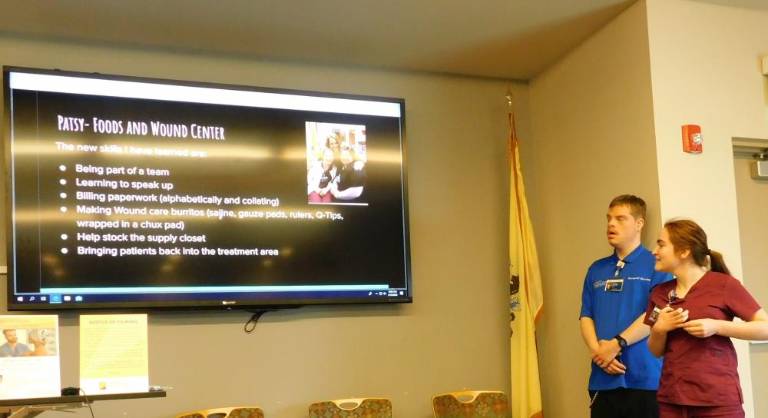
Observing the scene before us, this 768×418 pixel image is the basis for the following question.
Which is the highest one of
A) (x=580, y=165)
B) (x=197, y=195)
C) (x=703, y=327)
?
(x=580, y=165)

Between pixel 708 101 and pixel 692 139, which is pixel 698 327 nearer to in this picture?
pixel 692 139

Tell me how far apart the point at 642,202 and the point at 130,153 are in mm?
2631

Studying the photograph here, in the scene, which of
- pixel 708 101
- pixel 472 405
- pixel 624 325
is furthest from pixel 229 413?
pixel 708 101

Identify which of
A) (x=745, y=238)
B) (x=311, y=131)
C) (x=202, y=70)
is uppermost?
(x=202, y=70)

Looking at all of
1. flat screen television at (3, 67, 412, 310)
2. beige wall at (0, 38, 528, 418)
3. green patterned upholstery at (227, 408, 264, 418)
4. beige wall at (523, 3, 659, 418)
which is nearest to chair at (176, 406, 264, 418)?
green patterned upholstery at (227, 408, 264, 418)

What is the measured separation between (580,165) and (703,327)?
72.7 inches

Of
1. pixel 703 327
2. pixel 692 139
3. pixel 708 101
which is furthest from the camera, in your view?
pixel 708 101

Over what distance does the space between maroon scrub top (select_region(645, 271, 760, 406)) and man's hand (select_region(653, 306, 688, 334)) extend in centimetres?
7

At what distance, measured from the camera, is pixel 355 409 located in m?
3.92

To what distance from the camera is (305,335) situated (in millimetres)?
4121

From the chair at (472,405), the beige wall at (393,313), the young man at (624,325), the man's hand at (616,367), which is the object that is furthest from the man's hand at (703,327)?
the beige wall at (393,313)

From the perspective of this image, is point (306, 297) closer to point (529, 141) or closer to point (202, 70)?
point (202, 70)

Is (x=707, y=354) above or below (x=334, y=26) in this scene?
below

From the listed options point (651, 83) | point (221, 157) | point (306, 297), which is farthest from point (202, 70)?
point (651, 83)
